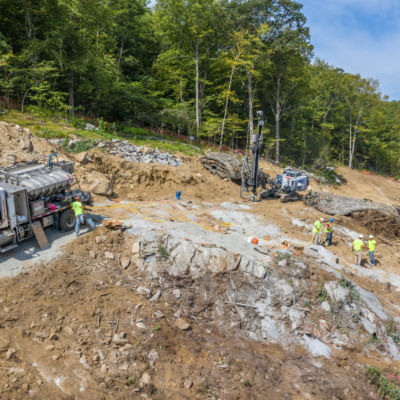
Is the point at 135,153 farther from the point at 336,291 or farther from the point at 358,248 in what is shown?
the point at 336,291

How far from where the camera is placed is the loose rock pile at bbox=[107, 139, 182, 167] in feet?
66.4

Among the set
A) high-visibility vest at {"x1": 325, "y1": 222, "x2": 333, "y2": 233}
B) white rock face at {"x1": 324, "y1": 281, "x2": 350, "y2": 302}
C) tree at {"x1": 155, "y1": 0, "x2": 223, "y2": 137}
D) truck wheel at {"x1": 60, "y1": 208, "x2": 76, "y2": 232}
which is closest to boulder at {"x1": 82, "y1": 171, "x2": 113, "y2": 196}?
truck wheel at {"x1": 60, "y1": 208, "x2": 76, "y2": 232}

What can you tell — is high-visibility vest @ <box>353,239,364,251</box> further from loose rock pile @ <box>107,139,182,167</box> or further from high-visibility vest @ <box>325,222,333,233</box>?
loose rock pile @ <box>107,139,182,167</box>

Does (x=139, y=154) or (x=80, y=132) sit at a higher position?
(x=80, y=132)

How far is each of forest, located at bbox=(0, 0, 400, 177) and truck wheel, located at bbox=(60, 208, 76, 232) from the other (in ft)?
48.7

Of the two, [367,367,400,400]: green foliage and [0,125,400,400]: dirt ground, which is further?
[367,367,400,400]: green foliage

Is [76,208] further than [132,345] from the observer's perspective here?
Yes

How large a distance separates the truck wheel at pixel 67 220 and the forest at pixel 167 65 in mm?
14830

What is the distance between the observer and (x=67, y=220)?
1128 cm

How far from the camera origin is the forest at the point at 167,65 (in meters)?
24.1

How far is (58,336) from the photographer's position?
24.1 ft

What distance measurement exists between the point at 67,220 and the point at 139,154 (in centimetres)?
1038

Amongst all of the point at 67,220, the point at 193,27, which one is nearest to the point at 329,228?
the point at 67,220

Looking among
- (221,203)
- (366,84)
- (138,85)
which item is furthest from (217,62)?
(366,84)
